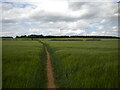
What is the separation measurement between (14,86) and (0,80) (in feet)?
3.91

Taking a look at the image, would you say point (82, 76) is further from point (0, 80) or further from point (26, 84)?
point (0, 80)

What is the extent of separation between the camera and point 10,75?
281 inches

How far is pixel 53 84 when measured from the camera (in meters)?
6.75

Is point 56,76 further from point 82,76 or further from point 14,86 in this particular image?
point 14,86

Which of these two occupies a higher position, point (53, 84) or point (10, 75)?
point (10, 75)

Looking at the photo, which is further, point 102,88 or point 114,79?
point 114,79

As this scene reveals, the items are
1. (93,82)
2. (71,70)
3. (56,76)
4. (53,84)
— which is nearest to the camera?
(93,82)

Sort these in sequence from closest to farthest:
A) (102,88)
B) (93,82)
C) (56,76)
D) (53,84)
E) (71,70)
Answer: (102,88) → (93,82) → (53,84) → (56,76) → (71,70)

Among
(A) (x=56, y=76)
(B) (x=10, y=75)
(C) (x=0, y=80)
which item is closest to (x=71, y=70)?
(A) (x=56, y=76)

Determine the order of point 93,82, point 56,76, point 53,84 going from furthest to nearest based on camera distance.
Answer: point 56,76 → point 53,84 → point 93,82

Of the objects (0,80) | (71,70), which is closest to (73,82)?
(71,70)

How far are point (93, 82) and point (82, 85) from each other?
0.65m

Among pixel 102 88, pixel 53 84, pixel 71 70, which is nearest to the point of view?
pixel 102 88

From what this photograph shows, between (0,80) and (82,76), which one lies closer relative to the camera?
(0,80)
